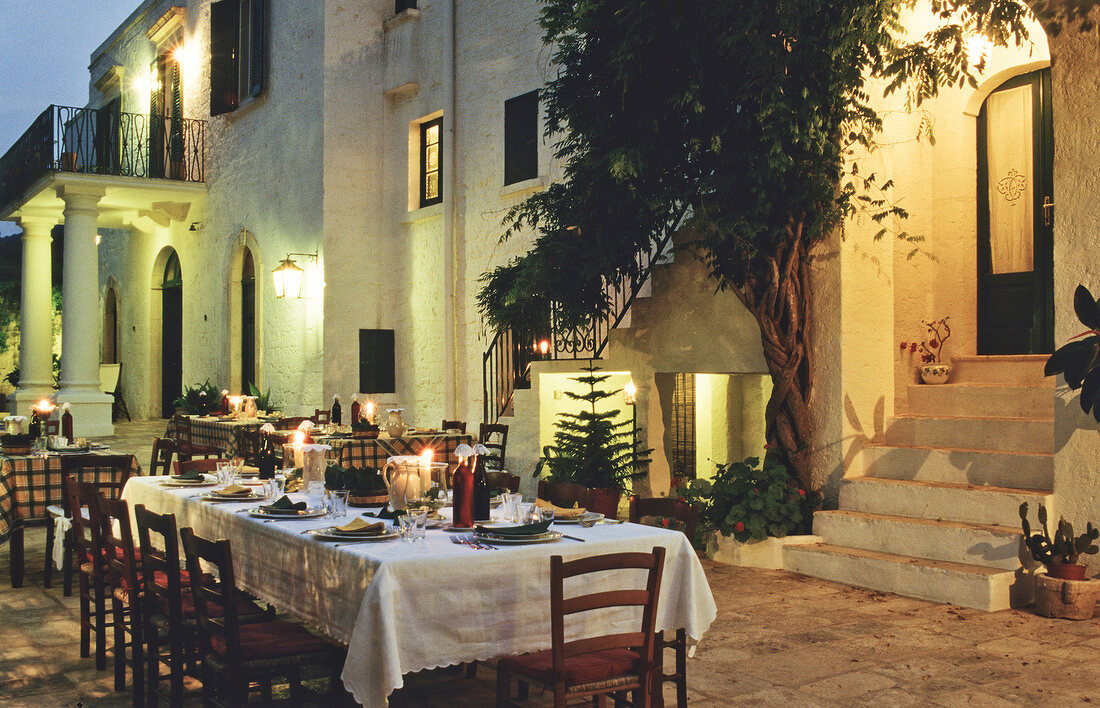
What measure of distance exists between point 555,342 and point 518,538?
609cm

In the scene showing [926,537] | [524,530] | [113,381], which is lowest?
[926,537]

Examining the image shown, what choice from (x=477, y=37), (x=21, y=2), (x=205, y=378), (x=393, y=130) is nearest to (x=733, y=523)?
(x=477, y=37)

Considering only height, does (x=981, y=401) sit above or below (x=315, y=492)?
above

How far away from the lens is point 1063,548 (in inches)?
241

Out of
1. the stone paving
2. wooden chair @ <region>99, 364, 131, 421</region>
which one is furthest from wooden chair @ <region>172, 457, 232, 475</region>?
wooden chair @ <region>99, 364, 131, 421</region>

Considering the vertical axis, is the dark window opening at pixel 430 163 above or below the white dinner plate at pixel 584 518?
above

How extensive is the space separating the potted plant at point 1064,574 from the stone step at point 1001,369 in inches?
74.7

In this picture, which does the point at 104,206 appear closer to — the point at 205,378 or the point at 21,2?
the point at 205,378

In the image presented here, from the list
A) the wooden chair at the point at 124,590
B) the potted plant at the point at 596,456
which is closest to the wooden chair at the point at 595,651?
the wooden chair at the point at 124,590

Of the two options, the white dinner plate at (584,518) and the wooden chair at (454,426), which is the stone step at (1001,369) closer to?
the wooden chair at (454,426)

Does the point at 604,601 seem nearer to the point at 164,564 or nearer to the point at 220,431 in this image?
the point at 164,564

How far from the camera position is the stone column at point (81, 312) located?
1630 centimetres

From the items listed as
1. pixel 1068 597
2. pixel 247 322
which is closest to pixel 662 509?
pixel 1068 597

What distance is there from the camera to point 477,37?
41.9ft
